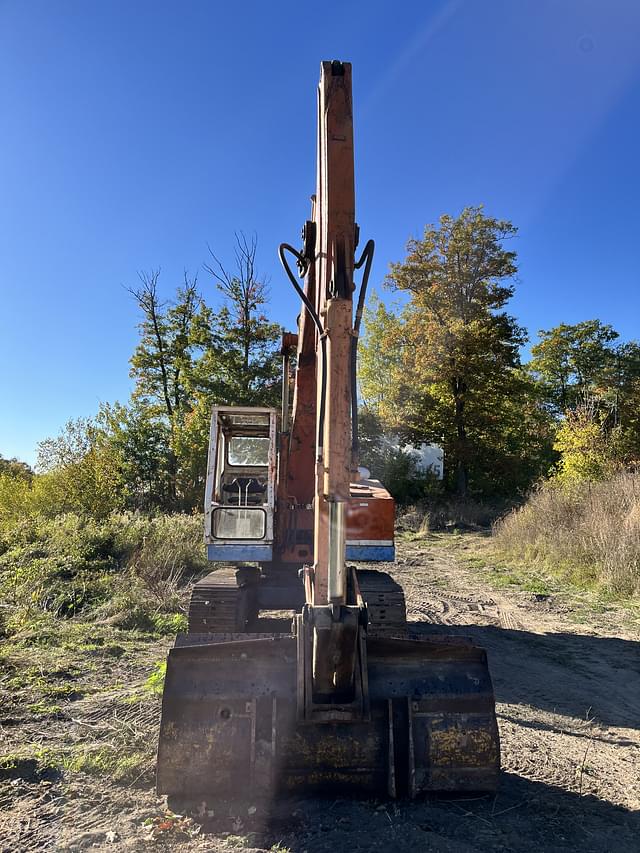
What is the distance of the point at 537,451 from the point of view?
25500 millimetres

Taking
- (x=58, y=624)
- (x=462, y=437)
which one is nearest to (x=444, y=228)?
(x=462, y=437)

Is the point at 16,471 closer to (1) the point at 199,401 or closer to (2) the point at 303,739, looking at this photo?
(1) the point at 199,401

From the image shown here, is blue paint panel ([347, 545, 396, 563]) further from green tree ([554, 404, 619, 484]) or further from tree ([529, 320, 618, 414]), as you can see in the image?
tree ([529, 320, 618, 414])

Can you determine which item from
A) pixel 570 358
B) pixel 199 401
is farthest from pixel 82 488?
pixel 570 358

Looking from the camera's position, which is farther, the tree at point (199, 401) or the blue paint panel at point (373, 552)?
the tree at point (199, 401)

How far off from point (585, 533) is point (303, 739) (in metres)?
9.07

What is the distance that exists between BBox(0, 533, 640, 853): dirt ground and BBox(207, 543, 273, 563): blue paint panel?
130 centimetres

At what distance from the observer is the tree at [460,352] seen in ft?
72.9

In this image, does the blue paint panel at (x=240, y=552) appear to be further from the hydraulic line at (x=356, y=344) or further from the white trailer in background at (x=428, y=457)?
the white trailer in background at (x=428, y=457)

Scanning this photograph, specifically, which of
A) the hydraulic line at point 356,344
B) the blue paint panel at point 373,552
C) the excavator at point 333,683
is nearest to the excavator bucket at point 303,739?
the excavator at point 333,683

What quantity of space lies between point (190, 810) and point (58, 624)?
4.65m

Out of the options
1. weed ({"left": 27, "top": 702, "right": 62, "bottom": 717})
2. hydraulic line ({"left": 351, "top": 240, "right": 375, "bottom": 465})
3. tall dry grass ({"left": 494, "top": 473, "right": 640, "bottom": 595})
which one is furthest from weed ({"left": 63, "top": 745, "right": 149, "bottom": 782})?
tall dry grass ({"left": 494, "top": 473, "right": 640, "bottom": 595})

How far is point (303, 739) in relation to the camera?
3.31 meters

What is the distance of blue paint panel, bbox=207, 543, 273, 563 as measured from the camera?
6016mm
